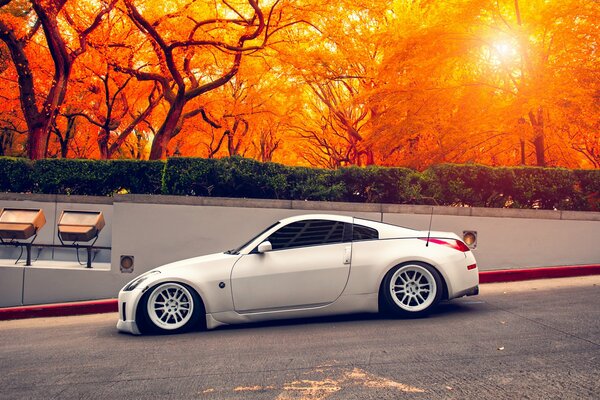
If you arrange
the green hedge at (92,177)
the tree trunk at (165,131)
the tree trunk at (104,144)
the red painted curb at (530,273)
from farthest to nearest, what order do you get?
the tree trunk at (104,144) → the tree trunk at (165,131) → the green hedge at (92,177) → the red painted curb at (530,273)

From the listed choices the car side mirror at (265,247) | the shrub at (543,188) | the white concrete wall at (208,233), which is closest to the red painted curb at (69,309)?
the white concrete wall at (208,233)

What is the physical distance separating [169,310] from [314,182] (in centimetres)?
529

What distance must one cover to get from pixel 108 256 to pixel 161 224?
236 cm

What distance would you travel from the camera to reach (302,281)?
700 cm

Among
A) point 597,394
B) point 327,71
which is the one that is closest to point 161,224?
point 597,394

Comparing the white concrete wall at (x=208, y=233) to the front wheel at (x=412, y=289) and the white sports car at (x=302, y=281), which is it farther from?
the front wheel at (x=412, y=289)

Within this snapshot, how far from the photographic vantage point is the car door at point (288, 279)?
701 centimetres

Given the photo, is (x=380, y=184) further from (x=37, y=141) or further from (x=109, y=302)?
(x=37, y=141)

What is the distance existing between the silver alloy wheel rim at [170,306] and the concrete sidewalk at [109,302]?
3132 mm

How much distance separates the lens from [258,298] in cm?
703

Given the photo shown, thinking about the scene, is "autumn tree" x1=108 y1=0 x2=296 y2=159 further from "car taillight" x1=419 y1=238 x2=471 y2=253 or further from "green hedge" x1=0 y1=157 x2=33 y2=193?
"car taillight" x1=419 y1=238 x2=471 y2=253

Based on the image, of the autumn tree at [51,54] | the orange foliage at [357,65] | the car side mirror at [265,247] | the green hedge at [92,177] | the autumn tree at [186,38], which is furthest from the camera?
the autumn tree at [186,38]

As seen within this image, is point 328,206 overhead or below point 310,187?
below

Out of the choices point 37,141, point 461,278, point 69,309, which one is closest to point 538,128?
point 461,278
